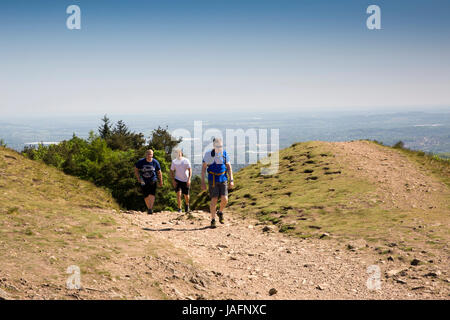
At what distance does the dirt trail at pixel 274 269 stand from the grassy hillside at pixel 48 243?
1.35m

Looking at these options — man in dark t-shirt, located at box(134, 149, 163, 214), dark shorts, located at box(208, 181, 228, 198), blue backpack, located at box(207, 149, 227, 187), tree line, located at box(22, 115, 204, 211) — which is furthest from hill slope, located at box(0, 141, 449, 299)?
tree line, located at box(22, 115, 204, 211)

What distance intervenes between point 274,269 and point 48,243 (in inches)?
207

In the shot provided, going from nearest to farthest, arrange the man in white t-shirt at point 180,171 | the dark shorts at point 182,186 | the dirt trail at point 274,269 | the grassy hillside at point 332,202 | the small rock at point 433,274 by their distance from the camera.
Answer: the dirt trail at point 274,269
the small rock at point 433,274
the grassy hillside at point 332,202
the man in white t-shirt at point 180,171
the dark shorts at point 182,186

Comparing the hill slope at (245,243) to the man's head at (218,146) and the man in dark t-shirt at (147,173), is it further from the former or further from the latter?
the man's head at (218,146)

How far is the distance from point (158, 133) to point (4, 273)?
240 ft

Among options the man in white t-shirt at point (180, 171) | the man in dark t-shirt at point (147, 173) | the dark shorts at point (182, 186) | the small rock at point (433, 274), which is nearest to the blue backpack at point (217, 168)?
the man in white t-shirt at point (180, 171)

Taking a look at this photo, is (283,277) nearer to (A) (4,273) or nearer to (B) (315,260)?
(B) (315,260)

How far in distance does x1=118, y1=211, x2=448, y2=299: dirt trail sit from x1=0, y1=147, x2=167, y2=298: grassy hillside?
135cm

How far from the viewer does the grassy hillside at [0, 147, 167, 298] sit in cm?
555

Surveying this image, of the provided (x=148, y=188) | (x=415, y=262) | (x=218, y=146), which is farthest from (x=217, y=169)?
(x=415, y=262)

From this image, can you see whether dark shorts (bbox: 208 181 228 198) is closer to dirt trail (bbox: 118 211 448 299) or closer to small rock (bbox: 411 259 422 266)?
dirt trail (bbox: 118 211 448 299)

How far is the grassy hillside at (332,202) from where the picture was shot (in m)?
9.91

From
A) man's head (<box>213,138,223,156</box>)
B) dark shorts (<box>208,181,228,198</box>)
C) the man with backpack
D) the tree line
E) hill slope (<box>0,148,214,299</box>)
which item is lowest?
the tree line
